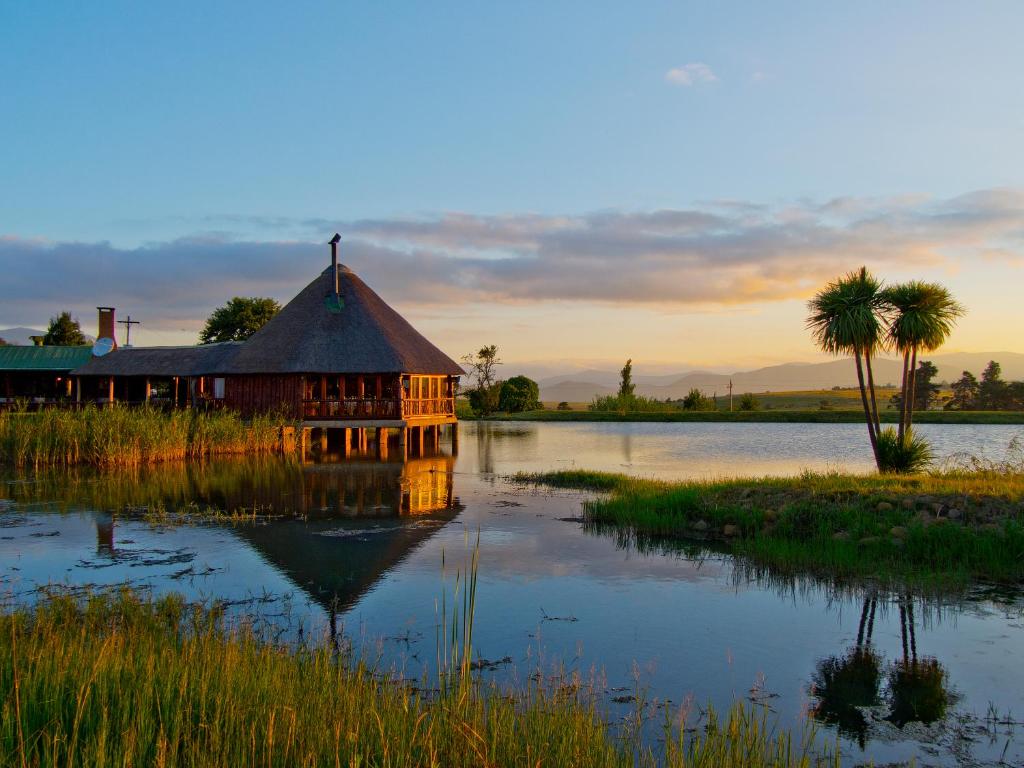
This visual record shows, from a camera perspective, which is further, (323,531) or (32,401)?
(32,401)

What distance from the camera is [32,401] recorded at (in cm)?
4262

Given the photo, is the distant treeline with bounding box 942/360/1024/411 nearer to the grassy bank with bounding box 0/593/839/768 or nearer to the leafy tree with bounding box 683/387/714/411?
the leafy tree with bounding box 683/387/714/411

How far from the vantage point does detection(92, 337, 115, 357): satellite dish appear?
141 ft

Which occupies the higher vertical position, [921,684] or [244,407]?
[244,407]

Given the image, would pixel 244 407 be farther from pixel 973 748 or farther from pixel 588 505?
pixel 973 748

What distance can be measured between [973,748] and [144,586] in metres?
9.77

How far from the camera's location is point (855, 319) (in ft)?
68.2

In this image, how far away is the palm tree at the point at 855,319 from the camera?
68.2 feet

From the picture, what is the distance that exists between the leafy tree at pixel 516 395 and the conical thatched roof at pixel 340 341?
81.0ft

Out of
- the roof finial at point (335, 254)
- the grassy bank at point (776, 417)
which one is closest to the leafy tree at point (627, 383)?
the grassy bank at point (776, 417)

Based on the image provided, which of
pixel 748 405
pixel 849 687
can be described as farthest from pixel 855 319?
pixel 748 405

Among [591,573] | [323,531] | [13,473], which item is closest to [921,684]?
[591,573]

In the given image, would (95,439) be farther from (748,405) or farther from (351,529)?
(748,405)

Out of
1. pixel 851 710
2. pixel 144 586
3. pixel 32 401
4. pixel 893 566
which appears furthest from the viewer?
pixel 32 401
